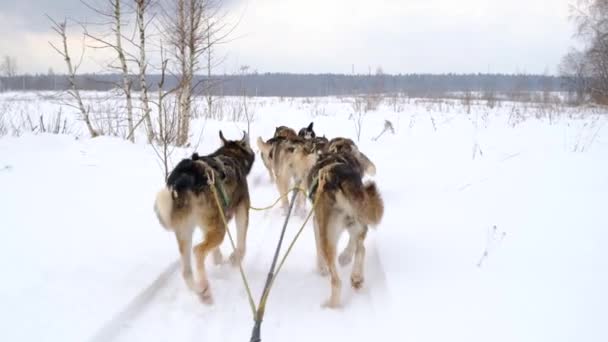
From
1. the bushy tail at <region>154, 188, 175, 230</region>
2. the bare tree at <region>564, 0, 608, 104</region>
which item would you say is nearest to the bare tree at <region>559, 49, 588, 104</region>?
the bare tree at <region>564, 0, 608, 104</region>

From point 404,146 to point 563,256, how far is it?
25.6 ft

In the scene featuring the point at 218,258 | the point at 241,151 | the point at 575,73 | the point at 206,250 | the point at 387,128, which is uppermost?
the point at 575,73

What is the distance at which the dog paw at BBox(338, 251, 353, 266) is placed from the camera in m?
4.01

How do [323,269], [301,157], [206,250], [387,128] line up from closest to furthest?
1. [206,250]
2. [323,269]
3. [301,157]
4. [387,128]

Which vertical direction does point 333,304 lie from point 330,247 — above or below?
below

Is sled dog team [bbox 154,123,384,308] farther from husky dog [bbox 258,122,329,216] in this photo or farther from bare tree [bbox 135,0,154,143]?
bare tree [bbox 135,0,154,143]

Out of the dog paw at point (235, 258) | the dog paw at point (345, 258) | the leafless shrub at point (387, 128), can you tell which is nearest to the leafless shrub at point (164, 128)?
the dog paw at point (235, 258)

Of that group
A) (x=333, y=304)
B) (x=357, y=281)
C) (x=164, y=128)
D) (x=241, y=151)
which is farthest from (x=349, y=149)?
(x=164, y=128)

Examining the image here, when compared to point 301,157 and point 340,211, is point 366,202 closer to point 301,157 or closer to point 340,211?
point 340,211

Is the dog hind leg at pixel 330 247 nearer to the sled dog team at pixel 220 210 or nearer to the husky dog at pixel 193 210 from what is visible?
the sled dog team at pixel 220 210

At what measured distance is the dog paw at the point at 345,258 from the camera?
4.01 metres

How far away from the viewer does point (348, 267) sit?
4051mm

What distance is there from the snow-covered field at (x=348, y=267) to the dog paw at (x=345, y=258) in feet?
0.23

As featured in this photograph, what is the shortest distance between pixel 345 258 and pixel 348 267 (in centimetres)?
12
